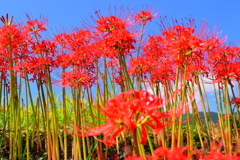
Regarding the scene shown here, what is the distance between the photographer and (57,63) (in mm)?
3615

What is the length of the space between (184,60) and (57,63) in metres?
1.59

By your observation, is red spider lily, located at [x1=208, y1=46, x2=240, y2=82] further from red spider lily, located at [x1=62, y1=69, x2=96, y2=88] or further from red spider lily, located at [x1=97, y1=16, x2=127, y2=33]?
red spider lily, located at [x1=62, y1=69, x2=96, y2=88]

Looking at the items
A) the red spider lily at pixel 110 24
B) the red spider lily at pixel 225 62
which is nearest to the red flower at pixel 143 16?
the red spider lily at pixel 110 24

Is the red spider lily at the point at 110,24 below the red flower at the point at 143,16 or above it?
below

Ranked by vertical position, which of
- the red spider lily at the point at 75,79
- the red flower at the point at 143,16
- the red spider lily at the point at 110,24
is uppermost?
the red flower at the point at 143,16

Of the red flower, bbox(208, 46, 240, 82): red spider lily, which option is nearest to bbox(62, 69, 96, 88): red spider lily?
the red flower

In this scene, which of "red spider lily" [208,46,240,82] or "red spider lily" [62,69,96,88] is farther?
"red spider lily" [208,46,240,82]

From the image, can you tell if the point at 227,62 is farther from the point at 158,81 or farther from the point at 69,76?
the point at 69,76

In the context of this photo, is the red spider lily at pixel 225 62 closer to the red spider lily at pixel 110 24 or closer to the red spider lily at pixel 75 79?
the red spider lily at pixel 110 24

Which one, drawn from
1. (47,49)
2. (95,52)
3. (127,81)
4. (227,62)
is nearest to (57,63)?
(47,49)

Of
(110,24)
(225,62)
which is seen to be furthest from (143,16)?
→ (225,62)

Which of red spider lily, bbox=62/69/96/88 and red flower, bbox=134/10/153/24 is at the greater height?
red flower, bbox=134/10/153/24

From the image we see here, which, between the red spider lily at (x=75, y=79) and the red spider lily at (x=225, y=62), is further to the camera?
the red spider lily at (x=225, y=62)

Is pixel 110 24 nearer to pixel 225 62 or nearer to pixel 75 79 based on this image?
pixel 75 79
